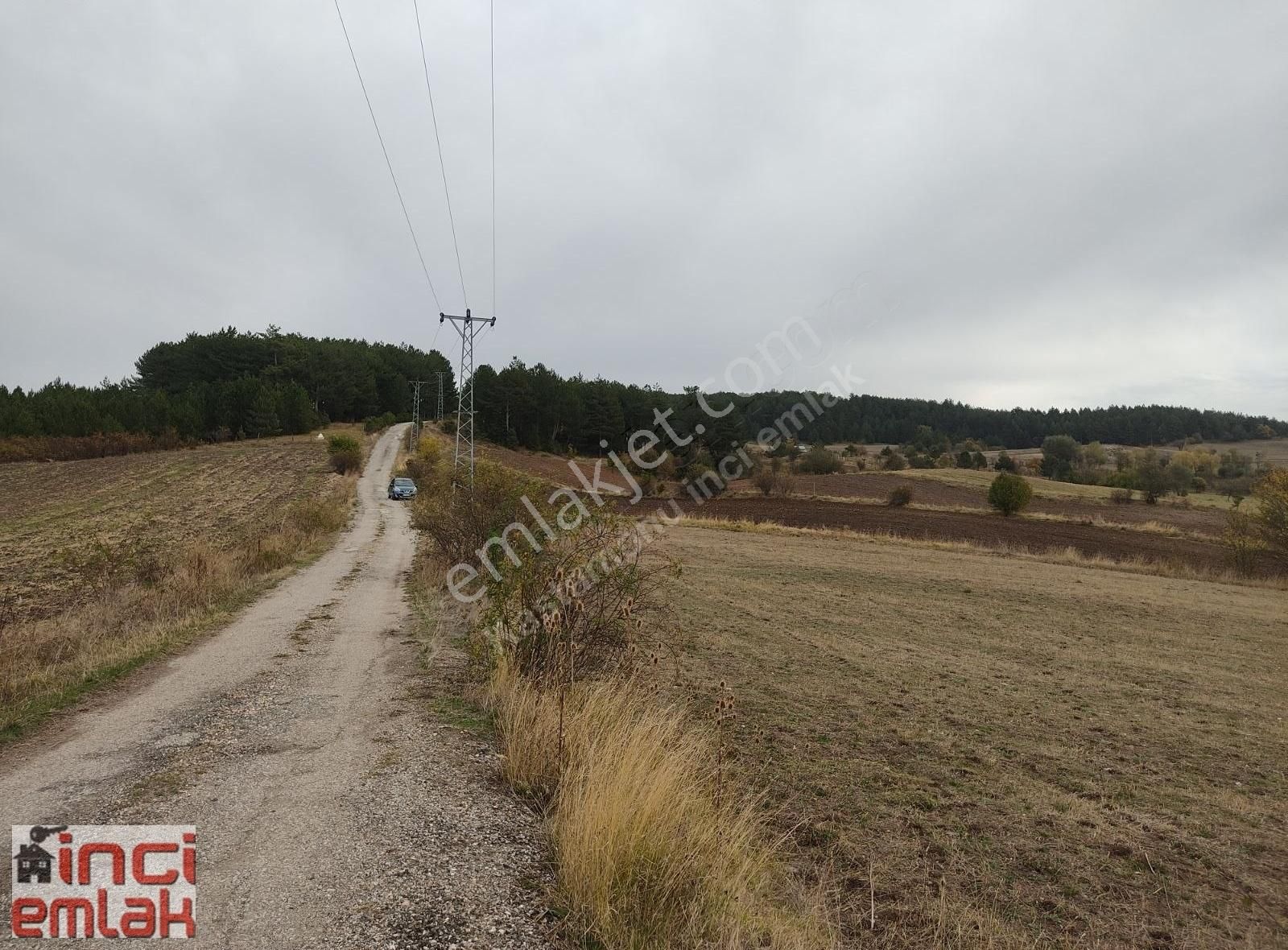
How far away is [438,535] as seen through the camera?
15.9 m

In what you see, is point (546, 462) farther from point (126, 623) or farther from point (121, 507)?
point (126, 623)

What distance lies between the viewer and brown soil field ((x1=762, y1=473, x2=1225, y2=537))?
51344 mm

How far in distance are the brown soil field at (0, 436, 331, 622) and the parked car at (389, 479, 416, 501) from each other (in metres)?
4.54

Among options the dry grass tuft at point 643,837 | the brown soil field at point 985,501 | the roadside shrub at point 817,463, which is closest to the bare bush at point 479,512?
the dry grass tuft at point 643,837

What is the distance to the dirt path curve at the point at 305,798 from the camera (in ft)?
11.2

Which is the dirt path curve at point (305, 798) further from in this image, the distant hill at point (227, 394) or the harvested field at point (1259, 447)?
the harvested field at point (1259, 447)

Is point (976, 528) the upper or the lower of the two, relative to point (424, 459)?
lower

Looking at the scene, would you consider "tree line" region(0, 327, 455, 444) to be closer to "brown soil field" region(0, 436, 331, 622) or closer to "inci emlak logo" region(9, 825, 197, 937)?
"brown soil field" region(0, 436, 331, 622)

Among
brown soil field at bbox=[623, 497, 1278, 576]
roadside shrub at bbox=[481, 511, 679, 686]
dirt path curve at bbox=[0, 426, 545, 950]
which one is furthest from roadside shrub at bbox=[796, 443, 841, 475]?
dirt path curve at bbox=[0, 426, 545, 950]

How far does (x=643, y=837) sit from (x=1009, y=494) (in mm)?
53952

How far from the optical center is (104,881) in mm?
3654

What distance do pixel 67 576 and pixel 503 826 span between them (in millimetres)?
20097

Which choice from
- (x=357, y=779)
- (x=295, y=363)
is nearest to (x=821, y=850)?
(x=357, y=779)

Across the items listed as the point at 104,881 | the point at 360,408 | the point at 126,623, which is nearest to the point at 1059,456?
the point at 360,408
